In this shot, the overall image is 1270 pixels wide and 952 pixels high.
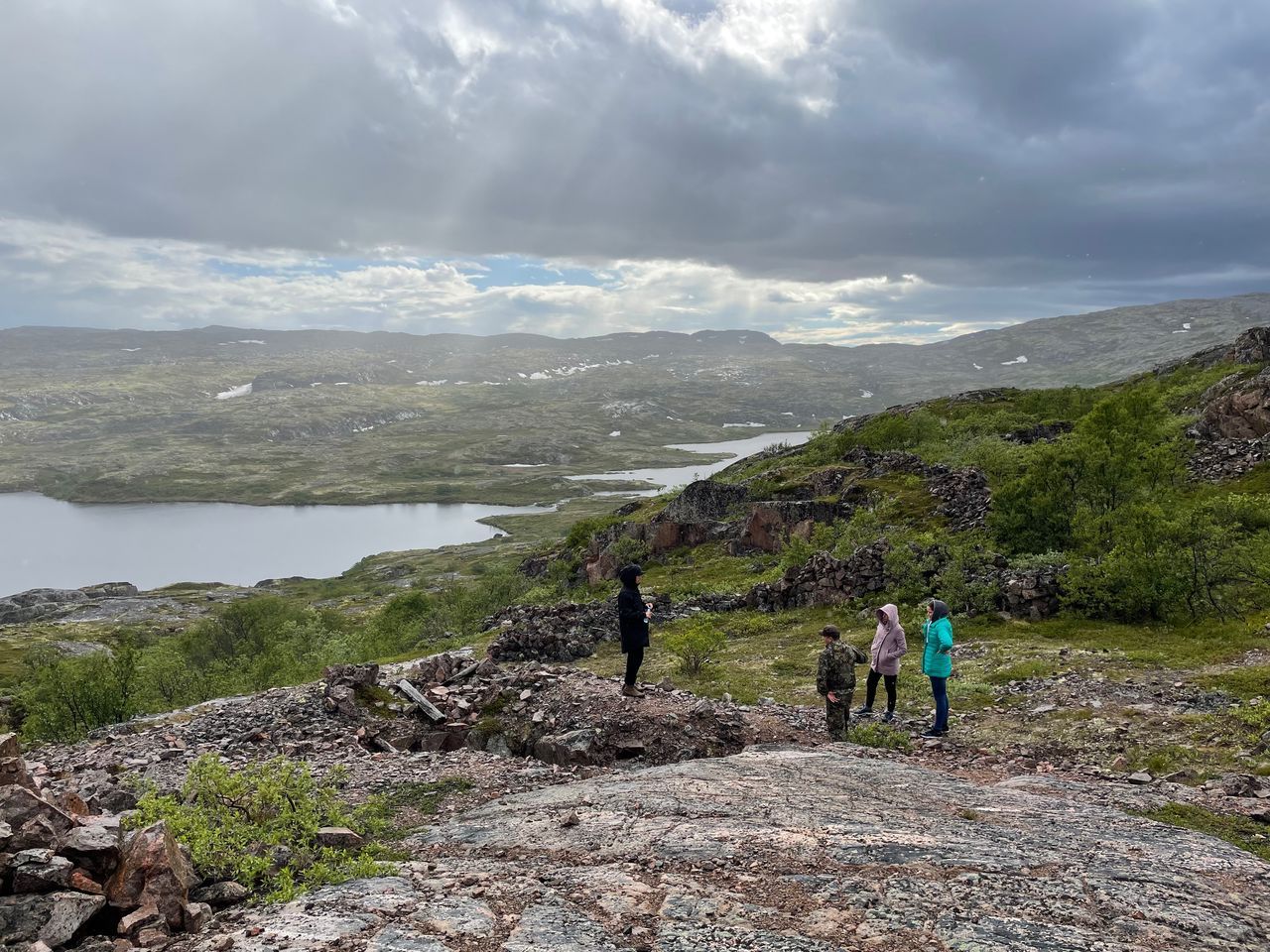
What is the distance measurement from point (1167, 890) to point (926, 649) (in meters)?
8.03

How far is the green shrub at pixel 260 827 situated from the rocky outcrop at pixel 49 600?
150 meters

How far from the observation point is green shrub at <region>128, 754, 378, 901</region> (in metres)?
8.48

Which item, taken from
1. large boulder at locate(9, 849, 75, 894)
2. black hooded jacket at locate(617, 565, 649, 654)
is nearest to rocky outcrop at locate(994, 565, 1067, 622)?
black hooded jacket at locate(617, 565, 649, 654)

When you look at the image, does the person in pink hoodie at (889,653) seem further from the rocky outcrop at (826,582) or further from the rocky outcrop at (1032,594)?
the rocky outcrop at (826,582)

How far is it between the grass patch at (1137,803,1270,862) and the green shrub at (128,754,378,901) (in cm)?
1121

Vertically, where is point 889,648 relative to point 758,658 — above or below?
above

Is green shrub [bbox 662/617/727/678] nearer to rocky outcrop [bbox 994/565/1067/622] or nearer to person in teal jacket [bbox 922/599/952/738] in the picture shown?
person in teal jacket [bbox 922/599/952/738]

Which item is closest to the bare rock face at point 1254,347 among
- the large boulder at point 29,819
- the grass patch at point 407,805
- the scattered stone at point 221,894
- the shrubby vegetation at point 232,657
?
the shrubby vegetation at point 232,657

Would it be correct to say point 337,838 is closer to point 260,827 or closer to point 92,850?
point 260,827

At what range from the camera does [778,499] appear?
5294cm

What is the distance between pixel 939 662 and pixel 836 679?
92.0 inches

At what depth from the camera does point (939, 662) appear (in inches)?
609

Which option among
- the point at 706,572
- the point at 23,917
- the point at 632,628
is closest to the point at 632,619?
the point at 632,628

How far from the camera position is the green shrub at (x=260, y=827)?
8484 millimetres
